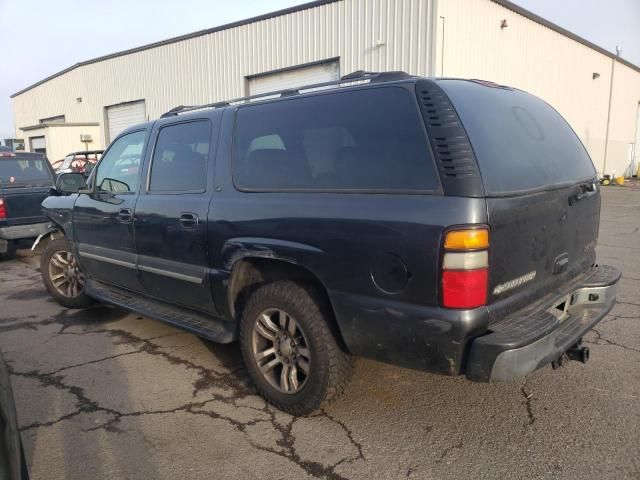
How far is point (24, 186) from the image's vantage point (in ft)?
25.8

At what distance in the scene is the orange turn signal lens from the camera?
7.08 feet

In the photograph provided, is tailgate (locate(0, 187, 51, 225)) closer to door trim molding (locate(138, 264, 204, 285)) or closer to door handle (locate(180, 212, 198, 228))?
door trim molding (locate(138, 264, 204, 285))

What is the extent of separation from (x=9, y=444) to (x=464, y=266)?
1.83 m

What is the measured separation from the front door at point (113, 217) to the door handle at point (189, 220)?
724 millimetres

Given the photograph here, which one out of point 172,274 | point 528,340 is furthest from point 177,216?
point 528,340

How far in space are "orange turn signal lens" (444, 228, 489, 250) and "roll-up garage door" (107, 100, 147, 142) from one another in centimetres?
2255

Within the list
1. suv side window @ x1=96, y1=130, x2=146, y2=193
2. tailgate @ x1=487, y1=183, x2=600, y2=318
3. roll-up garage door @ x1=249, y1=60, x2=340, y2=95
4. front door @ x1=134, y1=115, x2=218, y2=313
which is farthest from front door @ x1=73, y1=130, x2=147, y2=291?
roll-up garage door @ x1=249, y1=60, x2=340, y2=95

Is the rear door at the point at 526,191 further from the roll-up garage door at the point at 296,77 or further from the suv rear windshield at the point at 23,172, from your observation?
the roll-up garage door at the point at 296,77

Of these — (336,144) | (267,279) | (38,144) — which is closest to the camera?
(336,144)

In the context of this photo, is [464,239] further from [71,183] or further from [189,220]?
[71,183]

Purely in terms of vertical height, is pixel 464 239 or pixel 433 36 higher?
pixel 433 36

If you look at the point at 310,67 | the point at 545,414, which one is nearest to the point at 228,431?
the point at 545,414

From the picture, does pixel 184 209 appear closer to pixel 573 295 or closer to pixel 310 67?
pixel 573 295

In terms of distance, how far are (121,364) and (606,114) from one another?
30924mm
